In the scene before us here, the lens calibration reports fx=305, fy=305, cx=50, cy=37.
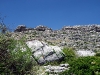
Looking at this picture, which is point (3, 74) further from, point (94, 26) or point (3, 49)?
point (94, 26)

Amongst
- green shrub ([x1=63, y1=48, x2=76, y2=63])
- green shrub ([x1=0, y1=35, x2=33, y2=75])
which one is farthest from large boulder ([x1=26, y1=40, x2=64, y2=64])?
green shrub ([x1=0, y1=35, x2=33, y2=75])

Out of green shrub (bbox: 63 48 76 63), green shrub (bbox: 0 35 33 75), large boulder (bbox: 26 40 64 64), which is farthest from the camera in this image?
green shrub (bbox: 63 48 76 63)

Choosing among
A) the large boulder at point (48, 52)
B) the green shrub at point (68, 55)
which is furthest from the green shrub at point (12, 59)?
the green shrub at point (68, 55)

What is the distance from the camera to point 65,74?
1722cm

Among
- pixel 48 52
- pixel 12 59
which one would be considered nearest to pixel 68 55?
pixel 48 52

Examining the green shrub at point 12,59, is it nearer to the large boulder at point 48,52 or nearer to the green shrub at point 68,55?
the large boulder at point 48,52

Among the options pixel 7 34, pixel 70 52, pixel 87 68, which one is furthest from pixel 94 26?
pixel 7 34

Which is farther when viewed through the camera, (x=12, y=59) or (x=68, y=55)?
(x=68, y=55)

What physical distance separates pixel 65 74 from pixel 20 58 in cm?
602

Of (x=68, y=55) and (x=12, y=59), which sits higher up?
(x=68, y=55)

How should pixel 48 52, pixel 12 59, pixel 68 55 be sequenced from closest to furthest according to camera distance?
pixel 12 59, pixel 48 52, pixel 68 55

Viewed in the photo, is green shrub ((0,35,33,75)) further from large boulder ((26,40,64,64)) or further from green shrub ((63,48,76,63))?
green shrub ((63,48,76,63))

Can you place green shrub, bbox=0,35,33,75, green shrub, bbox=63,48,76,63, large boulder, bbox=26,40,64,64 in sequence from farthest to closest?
green shrub, bbox=63,48,76,63 → large boulder, bbox=26,40,64,64 → green shrub, bbox=0,35,33,75

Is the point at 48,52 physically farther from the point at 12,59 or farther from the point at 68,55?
the point at 12,59
